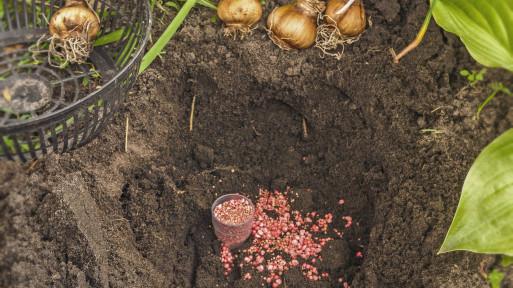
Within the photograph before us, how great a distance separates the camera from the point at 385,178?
152cm

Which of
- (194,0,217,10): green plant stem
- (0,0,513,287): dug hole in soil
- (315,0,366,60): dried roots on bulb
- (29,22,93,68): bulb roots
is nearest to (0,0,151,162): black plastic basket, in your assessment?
(29,22,93,68): bulb roots

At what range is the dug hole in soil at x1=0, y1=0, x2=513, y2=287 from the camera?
1328mm

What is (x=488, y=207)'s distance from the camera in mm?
1230

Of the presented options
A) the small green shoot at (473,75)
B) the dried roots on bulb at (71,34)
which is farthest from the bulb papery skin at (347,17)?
the dried roots on bulb at (71,34)

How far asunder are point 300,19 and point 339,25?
0.14 meters

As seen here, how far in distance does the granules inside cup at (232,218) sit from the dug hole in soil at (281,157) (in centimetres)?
7

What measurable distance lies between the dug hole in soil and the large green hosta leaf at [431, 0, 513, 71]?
0.13 m

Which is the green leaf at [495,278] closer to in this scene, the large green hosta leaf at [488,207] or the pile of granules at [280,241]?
the large green hosta leaf at [488,207]

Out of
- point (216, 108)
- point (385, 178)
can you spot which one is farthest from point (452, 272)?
point (216, 108)

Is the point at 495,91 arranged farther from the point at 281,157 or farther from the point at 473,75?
the point at 281,157

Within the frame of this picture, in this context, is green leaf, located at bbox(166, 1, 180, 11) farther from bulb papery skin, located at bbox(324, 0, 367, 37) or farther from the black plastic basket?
bulb papery skin, located at bbox(324, 0, 367, 37)

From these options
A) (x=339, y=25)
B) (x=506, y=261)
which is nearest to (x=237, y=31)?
(x=339, y=25)

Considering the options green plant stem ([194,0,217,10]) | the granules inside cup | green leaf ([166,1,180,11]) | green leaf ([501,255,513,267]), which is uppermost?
green plant stem ([194,0,217,10])

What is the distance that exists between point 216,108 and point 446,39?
0.87 meters
